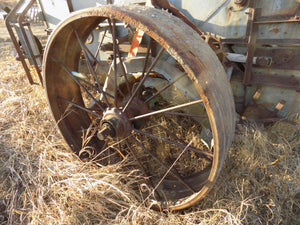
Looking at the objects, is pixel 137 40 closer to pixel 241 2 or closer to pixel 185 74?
pixel 185 74

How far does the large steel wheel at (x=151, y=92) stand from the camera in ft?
4.50

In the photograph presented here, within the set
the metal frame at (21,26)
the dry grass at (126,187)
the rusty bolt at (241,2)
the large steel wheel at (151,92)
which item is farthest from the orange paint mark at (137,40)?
the metal frame at (21,26)

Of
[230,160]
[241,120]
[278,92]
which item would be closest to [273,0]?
[278,92]

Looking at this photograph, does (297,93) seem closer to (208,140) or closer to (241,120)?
(241,120)

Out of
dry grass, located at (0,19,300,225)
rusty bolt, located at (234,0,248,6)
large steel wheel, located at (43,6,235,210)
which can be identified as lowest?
dry grass, located at (0,19,300,225)

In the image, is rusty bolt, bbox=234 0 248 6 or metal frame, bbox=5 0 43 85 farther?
metal frame, bbox=5 0 43 85

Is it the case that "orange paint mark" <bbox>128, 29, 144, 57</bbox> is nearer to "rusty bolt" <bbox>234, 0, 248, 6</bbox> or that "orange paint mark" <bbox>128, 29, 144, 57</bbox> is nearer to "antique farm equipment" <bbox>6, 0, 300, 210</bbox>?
"antique farm equipment" <bbox>6, 0, 300, 210</bbox>

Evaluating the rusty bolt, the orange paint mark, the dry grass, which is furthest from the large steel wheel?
the rusty bolt

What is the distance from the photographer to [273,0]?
6.42ft

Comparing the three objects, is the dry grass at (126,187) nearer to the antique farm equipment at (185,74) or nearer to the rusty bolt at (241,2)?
the antique farm equipment at (185,74)

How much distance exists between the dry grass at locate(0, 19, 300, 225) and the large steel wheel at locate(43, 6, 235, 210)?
214mm

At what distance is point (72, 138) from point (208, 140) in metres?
1.62

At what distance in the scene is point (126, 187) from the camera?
85.1 inches

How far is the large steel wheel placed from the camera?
54.1 inches
